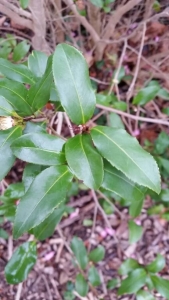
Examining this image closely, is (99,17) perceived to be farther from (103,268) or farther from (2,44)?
(103,268)

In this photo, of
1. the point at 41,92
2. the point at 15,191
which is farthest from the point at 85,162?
the point at 15,191

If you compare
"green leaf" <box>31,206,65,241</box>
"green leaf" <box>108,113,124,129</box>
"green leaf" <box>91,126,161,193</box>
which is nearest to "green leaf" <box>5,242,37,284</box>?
"green leaf" <box>31,206,65,241</box>

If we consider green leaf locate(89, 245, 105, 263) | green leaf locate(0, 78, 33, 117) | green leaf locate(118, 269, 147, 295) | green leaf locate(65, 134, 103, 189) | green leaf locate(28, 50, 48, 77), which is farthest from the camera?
green leaf locate(89, 245, 105, 263)

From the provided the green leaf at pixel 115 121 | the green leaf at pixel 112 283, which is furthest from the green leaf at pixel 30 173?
the green leaf at pixel 112 283

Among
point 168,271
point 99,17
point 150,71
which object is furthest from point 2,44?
point 168,271

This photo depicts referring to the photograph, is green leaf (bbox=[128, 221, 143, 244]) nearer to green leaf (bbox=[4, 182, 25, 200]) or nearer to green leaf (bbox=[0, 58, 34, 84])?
green leaf (bbox=[4, 182, 25, 200])

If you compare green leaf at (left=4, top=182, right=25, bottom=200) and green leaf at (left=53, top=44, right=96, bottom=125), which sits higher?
green leaf at (left=53, top=44, right=96, bottom=125)

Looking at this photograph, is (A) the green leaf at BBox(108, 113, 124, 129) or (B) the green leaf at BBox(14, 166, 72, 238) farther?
(A) the green leaf at BBox(108, 113, 124, 129)

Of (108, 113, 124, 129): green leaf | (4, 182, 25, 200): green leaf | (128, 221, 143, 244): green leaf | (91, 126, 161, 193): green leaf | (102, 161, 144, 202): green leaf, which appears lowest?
(128, 221, 143, 244): green leaf
